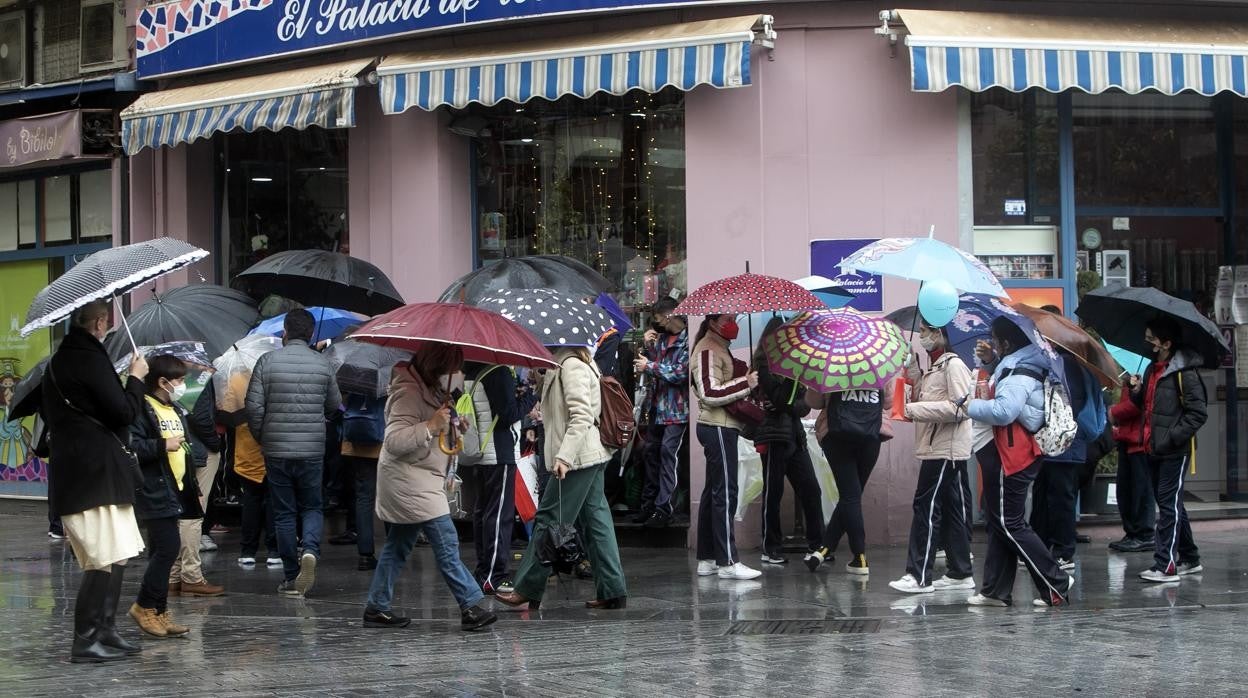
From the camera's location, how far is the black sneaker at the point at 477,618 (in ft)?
28.7

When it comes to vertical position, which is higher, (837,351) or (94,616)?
(837,351)

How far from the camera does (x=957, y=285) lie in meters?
9.53

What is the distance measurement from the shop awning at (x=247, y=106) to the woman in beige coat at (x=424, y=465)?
5399 mm

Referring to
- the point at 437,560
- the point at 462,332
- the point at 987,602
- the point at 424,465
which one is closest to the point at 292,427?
the point at 424,465

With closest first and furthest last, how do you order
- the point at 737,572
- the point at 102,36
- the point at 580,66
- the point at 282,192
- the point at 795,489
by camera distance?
the point at 737,572, the point at 795,489, the point at 580,66, the point at 282,192, the point at 102,36

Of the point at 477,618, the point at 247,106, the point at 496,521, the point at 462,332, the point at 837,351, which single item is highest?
the point at 247,106

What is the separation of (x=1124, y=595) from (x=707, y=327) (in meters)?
3.32

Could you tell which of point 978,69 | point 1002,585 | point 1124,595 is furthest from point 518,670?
point 978,69

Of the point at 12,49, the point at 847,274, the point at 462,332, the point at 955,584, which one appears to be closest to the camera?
the point at 462,332

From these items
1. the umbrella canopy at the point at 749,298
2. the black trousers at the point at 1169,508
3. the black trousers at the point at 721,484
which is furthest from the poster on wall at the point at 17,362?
the black trousers at the point at 1169,508

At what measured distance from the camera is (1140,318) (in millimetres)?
10758

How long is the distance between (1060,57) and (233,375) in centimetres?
691

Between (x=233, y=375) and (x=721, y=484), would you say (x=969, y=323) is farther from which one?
(x=233, y=375)

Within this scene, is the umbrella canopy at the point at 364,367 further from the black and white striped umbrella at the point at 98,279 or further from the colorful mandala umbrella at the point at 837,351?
the colorful mandala umbrella at the point at 837,351
